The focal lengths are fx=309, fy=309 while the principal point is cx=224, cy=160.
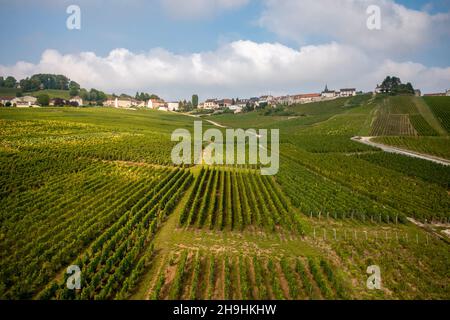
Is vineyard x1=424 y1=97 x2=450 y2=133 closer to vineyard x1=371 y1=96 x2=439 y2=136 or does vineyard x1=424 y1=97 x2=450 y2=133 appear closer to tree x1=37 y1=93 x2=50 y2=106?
vineyard x1=371 y1=96 x2=439 y2=136

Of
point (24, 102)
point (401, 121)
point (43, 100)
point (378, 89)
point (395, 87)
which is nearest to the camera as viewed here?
point (401, 121)

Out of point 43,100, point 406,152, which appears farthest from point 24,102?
point 406,152

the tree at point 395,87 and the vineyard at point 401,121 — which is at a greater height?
the tree at point 395,87

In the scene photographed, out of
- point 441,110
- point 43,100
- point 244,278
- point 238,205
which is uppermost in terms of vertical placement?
point 43,100

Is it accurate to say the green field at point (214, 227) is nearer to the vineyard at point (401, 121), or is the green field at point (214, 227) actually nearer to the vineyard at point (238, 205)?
the vineyard at point (238, 205)

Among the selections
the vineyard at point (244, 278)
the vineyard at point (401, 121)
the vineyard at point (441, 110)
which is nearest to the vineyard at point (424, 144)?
the vineyard at point (401, 121)

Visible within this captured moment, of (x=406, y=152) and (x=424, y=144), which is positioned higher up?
(x=424, y=144)

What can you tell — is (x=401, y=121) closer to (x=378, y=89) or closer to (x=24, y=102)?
(x=378, y=89)

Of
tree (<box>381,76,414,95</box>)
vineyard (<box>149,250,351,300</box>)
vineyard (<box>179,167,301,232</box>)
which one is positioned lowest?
vineyard (<box>149,250,351,300</box>)

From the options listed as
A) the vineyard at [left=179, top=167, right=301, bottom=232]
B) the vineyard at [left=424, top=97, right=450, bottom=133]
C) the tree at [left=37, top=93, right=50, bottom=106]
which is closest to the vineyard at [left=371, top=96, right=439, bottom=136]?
the vineyard at [left=424, top=97, right=450, bottom=133]

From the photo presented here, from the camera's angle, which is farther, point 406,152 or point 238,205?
point 406,152
